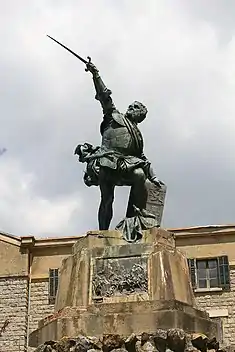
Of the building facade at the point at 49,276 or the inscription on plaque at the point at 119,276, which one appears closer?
the inscription on plaque at the point at 119,276

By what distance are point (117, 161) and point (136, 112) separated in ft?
3.58

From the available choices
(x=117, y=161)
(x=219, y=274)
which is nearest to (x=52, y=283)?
(x=219, y=274)

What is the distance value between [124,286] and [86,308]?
658mm

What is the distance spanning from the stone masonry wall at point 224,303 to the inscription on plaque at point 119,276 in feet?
50.0

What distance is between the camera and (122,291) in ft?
31.2

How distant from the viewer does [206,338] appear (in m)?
8.88

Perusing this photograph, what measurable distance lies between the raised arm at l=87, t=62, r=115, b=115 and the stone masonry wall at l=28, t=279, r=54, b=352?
15.5 metres

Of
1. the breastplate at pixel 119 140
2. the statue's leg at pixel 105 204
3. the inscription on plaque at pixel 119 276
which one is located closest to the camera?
the inscription on plaque at pixel 119 276

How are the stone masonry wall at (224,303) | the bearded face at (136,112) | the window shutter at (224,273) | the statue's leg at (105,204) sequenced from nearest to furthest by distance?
the statue's leg at (105,204) < the bearded face at (136,112) < the stone masonry wall at (224,303) < the window shutter at (224,273)

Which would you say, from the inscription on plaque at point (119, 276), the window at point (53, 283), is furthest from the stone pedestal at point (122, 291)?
the window at point (53, 283)

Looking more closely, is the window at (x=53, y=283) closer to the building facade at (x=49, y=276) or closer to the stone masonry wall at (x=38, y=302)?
the building facade at (x=49, y=276)

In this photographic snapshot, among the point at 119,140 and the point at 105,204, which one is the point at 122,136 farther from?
the point at 105,204

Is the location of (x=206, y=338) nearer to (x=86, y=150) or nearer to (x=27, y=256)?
(x=86, y=150)

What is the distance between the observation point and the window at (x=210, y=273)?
24734mm
